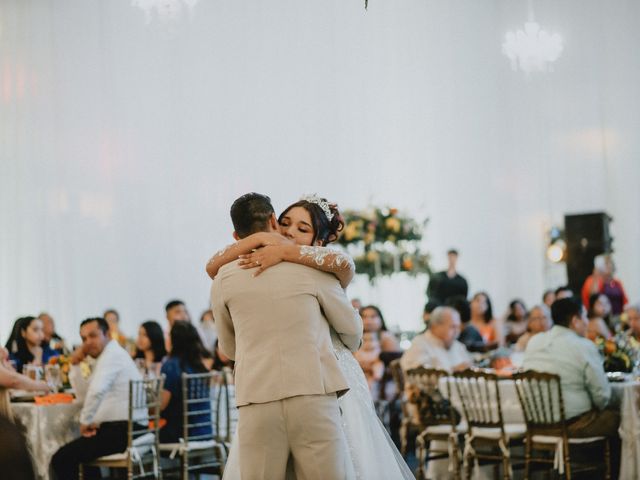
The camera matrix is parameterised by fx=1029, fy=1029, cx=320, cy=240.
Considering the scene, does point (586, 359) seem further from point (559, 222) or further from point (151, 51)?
point (151, 51)

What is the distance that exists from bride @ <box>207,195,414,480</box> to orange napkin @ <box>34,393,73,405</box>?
290cm

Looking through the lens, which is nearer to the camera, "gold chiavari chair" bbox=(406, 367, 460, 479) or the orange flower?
the orange flower

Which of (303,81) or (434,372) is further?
(303,81)

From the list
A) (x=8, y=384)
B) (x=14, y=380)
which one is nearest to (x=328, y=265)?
(x=8, y=384)

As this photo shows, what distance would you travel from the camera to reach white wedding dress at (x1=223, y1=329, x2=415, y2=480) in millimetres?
3324

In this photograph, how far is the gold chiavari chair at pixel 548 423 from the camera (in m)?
5.59

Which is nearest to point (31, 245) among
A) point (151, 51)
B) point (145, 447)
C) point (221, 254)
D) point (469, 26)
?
point (151, 51)

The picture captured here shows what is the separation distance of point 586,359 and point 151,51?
8483 millimetres

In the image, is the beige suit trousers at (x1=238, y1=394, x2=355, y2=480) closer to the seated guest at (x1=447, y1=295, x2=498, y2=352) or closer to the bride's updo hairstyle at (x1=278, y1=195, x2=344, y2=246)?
the bride's updo hairstyle at (x1=278, y1=195, x2=344, y2=246)

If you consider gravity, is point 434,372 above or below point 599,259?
below

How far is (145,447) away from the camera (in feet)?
20.0

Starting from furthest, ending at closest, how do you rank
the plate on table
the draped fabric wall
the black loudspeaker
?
the draped fabric wall → the black loudspeaker → the plate on table

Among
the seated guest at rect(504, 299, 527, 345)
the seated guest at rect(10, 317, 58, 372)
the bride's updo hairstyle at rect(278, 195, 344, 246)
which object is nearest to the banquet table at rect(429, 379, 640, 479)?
the bride's updo hairstyle at rect(278, 195, 344, 246)

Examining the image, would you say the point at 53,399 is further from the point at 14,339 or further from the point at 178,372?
the point at 14,339
